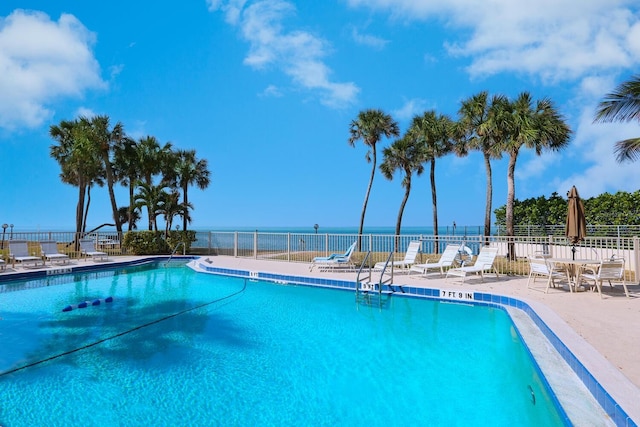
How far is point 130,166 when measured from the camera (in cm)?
2159

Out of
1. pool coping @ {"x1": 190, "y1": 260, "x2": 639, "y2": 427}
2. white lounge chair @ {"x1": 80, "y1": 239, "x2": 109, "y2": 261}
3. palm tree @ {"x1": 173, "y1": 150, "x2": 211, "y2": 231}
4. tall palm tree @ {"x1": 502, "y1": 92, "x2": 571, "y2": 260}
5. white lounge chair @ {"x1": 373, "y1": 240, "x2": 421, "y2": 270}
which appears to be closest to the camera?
pool coping @ {"x1": 190, "y1": 260, "x2": 639, "y2": 427}

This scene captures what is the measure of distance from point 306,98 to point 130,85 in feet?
35.1

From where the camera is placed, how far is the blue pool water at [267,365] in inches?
141

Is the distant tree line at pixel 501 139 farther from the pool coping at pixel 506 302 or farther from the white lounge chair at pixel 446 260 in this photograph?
the pool coping at pixel 506 302

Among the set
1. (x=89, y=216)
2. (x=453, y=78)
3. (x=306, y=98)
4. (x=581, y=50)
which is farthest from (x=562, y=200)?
(x=89, y=216)

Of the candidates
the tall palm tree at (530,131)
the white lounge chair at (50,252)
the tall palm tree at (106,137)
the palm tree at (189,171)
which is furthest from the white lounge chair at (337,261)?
the tall palm tree at (106,137)

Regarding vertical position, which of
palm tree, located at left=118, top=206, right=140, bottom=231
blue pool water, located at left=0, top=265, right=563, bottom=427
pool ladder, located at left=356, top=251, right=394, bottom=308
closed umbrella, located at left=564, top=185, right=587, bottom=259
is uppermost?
palm tree, located at left=118, top=206, right=140, bottom=231

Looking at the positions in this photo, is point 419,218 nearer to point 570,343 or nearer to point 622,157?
point 622,157

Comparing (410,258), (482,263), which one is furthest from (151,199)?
(482,263)

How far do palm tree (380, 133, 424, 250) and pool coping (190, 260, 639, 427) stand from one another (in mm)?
13377

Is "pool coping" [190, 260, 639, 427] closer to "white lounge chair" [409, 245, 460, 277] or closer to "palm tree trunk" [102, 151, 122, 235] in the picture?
"white lounge chair" [409, 245, 460, 277]

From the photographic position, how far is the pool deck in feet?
10.9

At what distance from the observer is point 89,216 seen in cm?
2725

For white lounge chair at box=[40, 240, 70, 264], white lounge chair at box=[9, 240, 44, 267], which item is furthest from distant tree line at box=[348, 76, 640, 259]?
white lounge chair at box=[9, 240, 44, 267]
